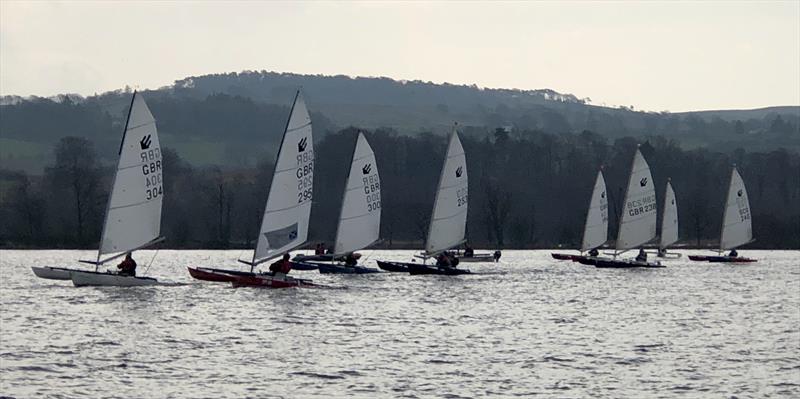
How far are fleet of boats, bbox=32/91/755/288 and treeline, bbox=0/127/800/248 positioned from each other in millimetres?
47296

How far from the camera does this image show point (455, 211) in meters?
75.6

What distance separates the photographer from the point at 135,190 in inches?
2254

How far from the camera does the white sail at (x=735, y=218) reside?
102 meters

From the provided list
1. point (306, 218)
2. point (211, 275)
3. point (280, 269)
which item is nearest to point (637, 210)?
point (306, 218)

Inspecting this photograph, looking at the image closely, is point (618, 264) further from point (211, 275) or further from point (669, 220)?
point (211, 275)

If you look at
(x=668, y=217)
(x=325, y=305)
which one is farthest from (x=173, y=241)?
(x=325, y=305)

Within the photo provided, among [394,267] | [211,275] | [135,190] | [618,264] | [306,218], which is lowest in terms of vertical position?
[211,275]

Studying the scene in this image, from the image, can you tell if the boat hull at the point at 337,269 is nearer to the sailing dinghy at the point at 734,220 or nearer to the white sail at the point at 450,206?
the white sail at the point at 450,206

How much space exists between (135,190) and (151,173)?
99 centimetres

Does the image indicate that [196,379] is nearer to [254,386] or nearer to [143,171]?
[254,386]

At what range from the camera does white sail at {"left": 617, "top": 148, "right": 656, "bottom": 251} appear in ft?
294

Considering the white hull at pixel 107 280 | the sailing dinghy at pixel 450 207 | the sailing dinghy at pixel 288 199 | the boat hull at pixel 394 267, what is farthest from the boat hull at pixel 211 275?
the sailing dinghy at pixel 450 207

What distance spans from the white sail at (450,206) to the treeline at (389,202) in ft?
178

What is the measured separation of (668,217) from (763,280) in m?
25.3
